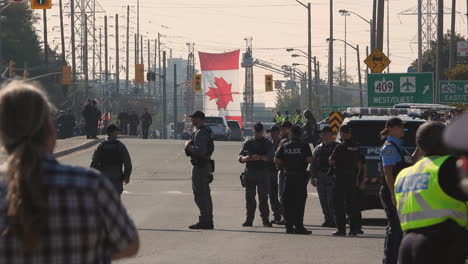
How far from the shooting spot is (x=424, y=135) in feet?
26.1

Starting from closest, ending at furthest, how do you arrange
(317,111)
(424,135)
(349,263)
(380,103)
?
1. (424,135)
2. (349,263)
3. (380,103)
4. (317,111)

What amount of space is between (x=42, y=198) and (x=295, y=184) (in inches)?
539

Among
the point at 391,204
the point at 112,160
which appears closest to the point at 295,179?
the point at 112,160

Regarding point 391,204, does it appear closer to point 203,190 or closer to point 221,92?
point 203,190

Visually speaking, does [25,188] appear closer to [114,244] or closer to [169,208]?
[114,244]

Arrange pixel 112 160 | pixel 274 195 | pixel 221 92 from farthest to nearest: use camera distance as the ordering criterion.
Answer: pixel 221 92 → pixel 274 195 → pixel 112 160

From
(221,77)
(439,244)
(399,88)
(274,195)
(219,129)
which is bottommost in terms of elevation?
(219,129)

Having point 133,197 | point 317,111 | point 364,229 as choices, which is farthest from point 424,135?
point 317,111

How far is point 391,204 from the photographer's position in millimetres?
11914

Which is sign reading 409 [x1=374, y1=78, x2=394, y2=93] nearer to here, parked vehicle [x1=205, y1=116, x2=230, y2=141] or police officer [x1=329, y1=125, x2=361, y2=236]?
parked vehicle [x1=205, y1=116, x2=230, y2=141]

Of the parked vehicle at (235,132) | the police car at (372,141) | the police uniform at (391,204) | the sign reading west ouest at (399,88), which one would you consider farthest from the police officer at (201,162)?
the parked vehicle at (235,132)

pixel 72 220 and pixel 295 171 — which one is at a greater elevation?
pixel 72 220

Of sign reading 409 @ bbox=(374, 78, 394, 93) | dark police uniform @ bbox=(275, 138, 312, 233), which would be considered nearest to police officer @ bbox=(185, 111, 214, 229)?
dark police uniform @ bbox=(275, 138, 312, 233)

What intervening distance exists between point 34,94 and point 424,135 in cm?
387
